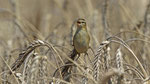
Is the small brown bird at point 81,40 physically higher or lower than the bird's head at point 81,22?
lower

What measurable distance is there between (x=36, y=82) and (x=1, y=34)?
18.2ft

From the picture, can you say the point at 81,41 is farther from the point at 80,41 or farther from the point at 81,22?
the point at 81,22

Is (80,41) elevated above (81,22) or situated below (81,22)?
below

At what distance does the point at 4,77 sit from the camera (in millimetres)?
2211

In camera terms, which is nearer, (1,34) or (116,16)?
(116,16)

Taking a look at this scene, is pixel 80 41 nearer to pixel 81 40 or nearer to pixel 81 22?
pixel 81 40

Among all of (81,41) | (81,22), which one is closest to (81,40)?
(81,41)

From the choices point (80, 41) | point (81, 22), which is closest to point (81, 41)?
point (80, 41)

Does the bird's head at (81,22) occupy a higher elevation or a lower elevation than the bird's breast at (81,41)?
higher

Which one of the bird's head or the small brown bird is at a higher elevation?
the bird's head

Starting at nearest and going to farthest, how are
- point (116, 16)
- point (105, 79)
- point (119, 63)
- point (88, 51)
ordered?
1. point (105, 79)
2. point (119, 63)
3. point (88, 51)
4. point (116, 16)

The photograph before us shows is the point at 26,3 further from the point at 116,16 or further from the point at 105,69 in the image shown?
the point at 105,69

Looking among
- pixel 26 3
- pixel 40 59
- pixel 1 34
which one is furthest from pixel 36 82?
pixel 26 3

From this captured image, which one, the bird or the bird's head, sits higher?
the bird's head
